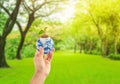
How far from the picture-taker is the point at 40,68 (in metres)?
2.31

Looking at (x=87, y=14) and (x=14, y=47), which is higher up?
(x=87, y=14)

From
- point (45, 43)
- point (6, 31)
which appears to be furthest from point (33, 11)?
point (45, 43)

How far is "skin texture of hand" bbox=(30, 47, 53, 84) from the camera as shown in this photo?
88.7 inches

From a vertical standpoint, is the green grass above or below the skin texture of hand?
below

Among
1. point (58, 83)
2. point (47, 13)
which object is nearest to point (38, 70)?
point (58, 83)

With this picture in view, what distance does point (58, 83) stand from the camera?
17000 mm

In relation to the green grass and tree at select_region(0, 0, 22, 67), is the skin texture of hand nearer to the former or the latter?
the green grass

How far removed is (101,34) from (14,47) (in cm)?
1456

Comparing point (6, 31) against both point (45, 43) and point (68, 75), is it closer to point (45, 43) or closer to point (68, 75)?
point (68, 75)

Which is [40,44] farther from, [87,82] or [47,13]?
[47,13]

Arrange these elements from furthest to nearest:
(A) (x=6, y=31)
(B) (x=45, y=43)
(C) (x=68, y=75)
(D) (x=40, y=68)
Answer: (A) (x=6, y=31) < (C) (x=68, y=75) < (B) (x=45, y=43) < (D) (x=40, y=68)

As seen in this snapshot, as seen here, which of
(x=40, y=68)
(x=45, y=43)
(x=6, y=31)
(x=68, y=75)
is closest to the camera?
(x=40, y=68)

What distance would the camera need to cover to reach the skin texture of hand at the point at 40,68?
225 cm

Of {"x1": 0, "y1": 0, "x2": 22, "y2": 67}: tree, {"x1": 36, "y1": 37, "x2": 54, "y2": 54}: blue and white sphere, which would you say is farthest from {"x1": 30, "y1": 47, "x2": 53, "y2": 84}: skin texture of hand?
{"x1": 0, "y1": 0, "x2": 22, "y2": 67}: tree
